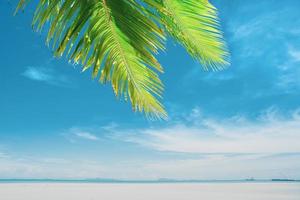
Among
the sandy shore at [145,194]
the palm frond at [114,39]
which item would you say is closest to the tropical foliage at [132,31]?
the palm frond at [114,39]

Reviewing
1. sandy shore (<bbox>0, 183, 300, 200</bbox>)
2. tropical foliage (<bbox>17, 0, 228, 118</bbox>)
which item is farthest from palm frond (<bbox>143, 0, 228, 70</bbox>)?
sandy shore (<bbox>0, 183, 300, 200</bbox>)

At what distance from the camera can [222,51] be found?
203 cm

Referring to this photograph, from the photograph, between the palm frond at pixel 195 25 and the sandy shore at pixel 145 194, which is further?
the sandy shore at pixel 145 194

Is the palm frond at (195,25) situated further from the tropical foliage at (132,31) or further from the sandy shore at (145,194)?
the sandy shore at (145,194)

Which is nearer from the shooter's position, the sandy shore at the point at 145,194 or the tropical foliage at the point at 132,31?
the tropical foliage at the point at 132,31

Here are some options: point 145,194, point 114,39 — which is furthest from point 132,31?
point 145,194

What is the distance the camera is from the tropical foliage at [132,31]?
6.23ft

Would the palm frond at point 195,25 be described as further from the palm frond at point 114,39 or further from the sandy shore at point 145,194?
the sandy shore at point 145,194

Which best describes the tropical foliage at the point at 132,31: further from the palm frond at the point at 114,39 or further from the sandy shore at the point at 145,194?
the sandy shore at the point at 145,194

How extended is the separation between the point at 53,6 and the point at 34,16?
0.14 m

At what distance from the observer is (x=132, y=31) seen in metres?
1.95

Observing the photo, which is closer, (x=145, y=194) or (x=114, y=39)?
(x=114, y=39)

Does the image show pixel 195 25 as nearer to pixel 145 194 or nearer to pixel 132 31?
pixel 132 31

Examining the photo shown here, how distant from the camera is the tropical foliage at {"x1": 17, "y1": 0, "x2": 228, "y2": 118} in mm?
1900
